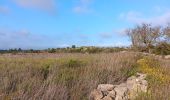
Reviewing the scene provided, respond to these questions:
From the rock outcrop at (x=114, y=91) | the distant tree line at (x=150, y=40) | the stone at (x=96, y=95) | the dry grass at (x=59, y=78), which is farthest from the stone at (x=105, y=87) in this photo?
the distant tree line at (x=150, y=40)

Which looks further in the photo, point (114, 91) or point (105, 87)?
point (105, 87)

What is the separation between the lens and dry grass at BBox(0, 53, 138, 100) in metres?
10.6

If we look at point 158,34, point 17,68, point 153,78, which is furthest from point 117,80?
point 158,34

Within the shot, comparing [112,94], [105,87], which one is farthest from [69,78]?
[112,94]

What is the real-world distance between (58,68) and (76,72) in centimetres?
73

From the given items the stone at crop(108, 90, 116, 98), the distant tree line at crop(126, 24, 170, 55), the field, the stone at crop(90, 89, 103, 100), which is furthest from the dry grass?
the distant tree line at crop(126, 24, 170, 55)

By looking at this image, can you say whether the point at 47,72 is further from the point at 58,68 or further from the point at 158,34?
the point at 158,34

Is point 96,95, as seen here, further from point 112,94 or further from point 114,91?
point 114,91

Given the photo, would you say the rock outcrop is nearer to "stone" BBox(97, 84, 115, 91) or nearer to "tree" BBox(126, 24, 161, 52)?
"stone" BBox(97, 84, 115, 91)

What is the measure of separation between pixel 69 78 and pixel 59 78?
1.74 feet

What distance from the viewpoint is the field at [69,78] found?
34.2 feet

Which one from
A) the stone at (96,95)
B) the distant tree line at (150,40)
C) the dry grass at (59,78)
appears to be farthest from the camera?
the distant tree line at (150,40)

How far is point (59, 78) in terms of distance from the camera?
13164mm

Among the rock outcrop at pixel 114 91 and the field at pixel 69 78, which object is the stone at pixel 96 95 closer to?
the rock outcrop at pixel 114 91
